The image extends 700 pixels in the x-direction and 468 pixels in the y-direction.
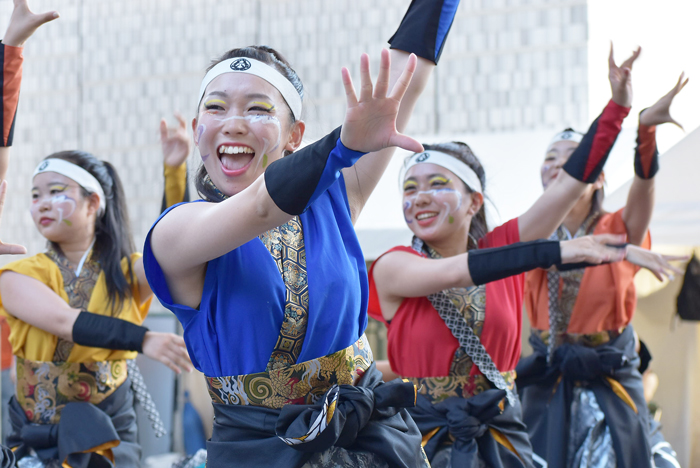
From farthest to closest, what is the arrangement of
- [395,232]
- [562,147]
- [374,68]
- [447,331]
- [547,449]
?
[374,68], [395,232], [562,147], [547,449], [447,331]

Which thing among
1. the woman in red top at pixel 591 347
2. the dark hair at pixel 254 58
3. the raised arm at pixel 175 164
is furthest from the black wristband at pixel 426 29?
the raised arm at pixel 175 164

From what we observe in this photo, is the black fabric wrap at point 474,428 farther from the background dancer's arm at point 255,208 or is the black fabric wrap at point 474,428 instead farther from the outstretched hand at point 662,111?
the outstretched hand at point 662,111

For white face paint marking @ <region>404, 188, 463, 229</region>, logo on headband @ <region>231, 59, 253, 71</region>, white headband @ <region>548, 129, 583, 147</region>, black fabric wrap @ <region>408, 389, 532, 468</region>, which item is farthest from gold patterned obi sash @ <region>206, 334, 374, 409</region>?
white headband @ <region>548, 129, 583, 147</region>

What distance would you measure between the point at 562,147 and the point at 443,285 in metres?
1.43

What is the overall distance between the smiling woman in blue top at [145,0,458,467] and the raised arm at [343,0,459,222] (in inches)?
3.7

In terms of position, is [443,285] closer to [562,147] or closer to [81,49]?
[562,147]

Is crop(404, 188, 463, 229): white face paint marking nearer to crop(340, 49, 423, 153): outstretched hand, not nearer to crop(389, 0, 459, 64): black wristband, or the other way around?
crop(389, 0, 459, 64): black wristband

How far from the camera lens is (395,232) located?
408cm

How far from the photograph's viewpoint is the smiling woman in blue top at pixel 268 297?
1204 millimetres

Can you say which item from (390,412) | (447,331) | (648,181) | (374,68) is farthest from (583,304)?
(374,68)

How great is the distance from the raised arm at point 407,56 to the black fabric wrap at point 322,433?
43 centimetres

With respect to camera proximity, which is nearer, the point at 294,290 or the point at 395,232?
the point at 294,290

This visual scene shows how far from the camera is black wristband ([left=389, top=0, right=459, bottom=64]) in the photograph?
5.31ft

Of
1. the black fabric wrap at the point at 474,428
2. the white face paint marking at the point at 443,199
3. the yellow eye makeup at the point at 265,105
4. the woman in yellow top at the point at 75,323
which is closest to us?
the yellow eye makeup at the point at 265,105
